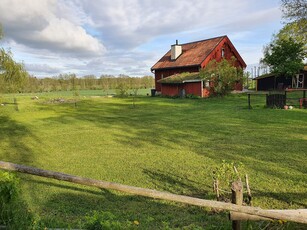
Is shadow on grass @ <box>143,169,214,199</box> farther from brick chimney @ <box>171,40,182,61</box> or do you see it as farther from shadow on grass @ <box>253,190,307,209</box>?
brick chimney @ <box>171,40,182,61</box>

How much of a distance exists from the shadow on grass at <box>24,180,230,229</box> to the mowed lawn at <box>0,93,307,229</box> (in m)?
0.02

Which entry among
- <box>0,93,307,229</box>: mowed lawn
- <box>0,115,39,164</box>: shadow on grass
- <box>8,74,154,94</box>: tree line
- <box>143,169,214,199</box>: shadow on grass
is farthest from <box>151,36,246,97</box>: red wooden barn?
<box>143,169,214,199</box>: shadow on grass

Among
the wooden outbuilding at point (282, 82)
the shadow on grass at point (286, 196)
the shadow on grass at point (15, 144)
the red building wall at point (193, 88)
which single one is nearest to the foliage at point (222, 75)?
the red building wall at point (193, 88)

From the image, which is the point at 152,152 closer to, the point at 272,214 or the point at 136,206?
the point at 136,206

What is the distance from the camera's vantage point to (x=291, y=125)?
10898 mm

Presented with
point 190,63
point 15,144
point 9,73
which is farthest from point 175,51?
point 15,144

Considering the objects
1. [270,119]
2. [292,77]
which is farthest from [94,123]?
[292,77]

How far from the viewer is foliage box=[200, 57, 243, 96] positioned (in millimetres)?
24672

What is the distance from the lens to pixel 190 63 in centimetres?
3120

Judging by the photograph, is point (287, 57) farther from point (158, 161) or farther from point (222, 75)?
point (158, 161)

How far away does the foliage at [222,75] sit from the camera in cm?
2467

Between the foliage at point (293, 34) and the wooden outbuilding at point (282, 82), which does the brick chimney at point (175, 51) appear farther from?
the foliage at point (293, 34)

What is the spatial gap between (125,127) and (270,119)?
7.10m

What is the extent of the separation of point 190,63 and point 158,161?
2564cm
